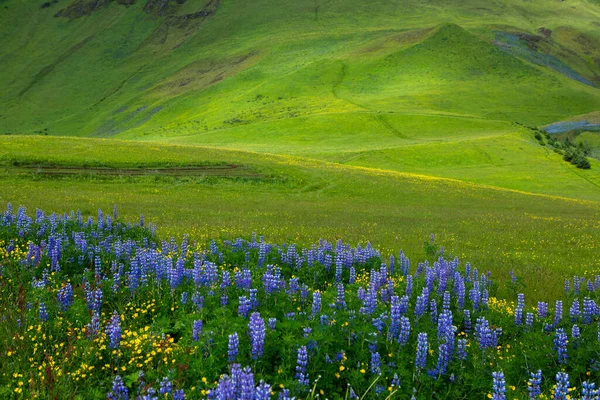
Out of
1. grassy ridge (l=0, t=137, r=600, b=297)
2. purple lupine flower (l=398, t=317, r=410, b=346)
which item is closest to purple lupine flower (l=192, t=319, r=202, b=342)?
purple lupine flower (l=398, t=317, r=410, b=346)

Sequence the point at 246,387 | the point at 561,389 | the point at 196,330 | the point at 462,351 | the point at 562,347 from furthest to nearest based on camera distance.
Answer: the point at 562,347
the point at 462,351
the point at 196,330
the point at 561,389
the point at 246,387

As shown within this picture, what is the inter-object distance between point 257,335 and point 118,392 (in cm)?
162

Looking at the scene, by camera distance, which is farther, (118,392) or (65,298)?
(65,298)

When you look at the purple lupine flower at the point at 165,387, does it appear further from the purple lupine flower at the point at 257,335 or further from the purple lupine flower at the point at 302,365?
the purple lupine flower at the point at 302,365

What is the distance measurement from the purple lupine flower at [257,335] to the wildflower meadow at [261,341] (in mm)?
16

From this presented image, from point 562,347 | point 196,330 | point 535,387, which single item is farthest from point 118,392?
point 562,347

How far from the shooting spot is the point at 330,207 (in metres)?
29.7

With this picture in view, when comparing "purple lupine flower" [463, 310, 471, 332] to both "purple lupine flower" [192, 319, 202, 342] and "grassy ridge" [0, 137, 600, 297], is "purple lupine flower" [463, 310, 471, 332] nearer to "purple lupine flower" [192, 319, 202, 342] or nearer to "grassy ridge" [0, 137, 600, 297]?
"purple lupine flower" [192, 319, 202, 342]

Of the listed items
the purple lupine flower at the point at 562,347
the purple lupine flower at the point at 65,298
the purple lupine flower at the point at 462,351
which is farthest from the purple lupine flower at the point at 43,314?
the purple lupine flower at the point at 562,347

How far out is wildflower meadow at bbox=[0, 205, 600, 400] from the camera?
202 inches

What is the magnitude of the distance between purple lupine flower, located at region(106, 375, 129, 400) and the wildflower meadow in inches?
0.6

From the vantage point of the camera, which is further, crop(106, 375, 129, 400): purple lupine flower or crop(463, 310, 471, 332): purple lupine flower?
crop(463, 310, 471, 332): purple lupine flower

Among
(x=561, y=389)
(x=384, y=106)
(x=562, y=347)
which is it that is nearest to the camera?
(x=561, y=389)

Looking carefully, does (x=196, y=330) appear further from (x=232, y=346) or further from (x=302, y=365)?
(x=302, y=365)
